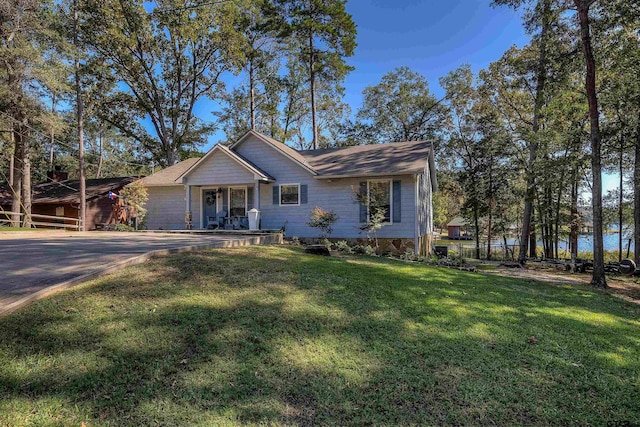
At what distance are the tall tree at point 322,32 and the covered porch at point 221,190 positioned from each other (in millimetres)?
8380

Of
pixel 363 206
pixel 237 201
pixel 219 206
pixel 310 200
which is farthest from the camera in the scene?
pixel 219 206

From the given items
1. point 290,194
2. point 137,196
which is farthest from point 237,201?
point 137,196

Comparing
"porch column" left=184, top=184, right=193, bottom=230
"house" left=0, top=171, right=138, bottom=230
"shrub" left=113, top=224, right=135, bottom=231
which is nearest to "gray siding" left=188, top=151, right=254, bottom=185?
"porch column" left=184, top=184, right=193, bottom=230

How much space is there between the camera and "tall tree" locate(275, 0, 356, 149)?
20.0 m

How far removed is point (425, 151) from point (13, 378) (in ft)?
46.9

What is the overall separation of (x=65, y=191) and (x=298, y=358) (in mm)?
27349

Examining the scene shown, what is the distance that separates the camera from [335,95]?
2941 cm

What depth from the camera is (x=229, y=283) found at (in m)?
5.44

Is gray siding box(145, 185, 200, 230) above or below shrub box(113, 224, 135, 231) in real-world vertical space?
above

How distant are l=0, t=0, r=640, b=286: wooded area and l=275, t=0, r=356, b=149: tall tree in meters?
0.08

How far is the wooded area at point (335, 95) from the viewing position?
38.4 ft

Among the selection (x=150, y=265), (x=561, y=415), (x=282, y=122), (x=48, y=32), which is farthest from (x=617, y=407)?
(x=282, y=122)

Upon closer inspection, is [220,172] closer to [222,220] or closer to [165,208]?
[222,220]

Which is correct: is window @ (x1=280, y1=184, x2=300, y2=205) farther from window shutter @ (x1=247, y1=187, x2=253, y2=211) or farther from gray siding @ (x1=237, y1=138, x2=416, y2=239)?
window shutter @ (x1=247, y1=187, x2=253, y2=211)
